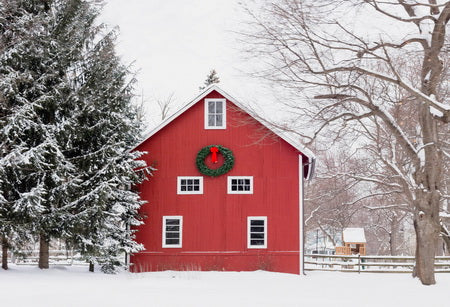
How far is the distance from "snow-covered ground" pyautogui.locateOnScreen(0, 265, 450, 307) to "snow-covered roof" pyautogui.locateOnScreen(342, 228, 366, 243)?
62.5 ft

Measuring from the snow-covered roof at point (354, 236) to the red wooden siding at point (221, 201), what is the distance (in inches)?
705

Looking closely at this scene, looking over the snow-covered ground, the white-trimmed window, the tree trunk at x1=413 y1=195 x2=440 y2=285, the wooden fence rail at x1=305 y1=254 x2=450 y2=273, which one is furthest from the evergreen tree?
the wooden fence rail at x1=305 y1=254 x2=450 y2=273

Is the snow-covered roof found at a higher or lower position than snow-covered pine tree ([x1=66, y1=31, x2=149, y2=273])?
lower

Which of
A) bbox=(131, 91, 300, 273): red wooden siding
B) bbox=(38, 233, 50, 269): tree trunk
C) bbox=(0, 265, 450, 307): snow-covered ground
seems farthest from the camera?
bbox=(131, 91, 300, 273): red wooden siding

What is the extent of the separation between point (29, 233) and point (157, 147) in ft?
20.7

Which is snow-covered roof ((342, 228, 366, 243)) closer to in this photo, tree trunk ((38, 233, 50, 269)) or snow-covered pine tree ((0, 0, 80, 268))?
tree trunk ((38, 233, 50, 269))

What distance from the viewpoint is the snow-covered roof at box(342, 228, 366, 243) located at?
39094 mm

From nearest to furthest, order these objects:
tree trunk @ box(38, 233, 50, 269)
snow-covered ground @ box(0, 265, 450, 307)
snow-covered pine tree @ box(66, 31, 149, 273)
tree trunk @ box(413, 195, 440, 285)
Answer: snow-covered ground @ box(0, 265, 450, 307)
tree trunk @ box(413, 195, 440, 285)
snow-covered pine tree @ box(66, 31, 149, 273)
tree trunk @ box(38, 233, 50, 269)

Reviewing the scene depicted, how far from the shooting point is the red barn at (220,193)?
22.3m

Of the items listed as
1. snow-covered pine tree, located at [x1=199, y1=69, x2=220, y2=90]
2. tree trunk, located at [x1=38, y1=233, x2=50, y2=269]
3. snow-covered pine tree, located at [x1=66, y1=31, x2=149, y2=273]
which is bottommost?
tree trunk, located at [x1=38, y1=233, x2=50, y2=269]

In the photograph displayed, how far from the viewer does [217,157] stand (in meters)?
22.9

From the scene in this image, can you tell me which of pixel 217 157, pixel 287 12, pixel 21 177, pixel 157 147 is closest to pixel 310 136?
pixel 287 12

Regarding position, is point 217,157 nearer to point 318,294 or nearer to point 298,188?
point 298,188

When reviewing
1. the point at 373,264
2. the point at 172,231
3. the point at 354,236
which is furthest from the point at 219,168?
the point at 354,236
